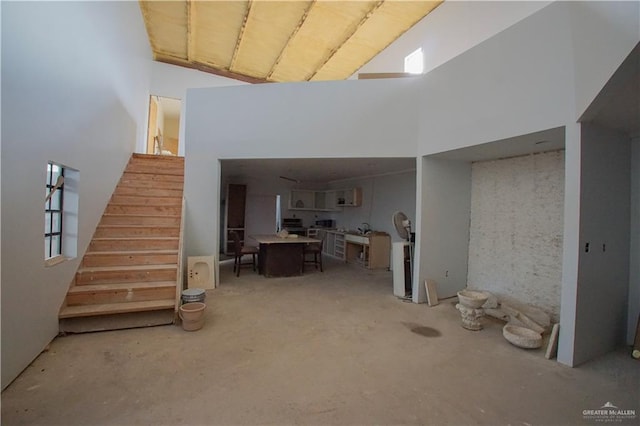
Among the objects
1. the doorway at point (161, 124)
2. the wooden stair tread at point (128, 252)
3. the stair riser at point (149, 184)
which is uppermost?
the doorway at point (161, 124)

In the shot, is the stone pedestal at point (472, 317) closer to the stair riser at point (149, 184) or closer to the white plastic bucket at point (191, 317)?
the white plastic bucket at point (191, 317)

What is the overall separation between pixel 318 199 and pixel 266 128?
514 centimetres

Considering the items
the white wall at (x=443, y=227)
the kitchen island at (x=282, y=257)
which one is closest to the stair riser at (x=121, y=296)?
the kitchen island at (x=282, y=257)

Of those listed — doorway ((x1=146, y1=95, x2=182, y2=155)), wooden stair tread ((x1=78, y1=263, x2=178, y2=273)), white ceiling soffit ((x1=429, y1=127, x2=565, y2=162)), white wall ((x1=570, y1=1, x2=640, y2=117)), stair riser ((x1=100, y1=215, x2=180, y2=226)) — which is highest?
doorway ((x1=146, y1=95, x2=182, y2=155))

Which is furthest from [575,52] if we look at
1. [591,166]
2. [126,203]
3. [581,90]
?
[126,203]

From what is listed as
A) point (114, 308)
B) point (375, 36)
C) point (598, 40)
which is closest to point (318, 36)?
point (375, 36)

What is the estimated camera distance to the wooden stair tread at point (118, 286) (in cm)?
345

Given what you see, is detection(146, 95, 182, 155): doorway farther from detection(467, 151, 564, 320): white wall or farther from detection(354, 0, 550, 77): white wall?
detection(467, 151, 564, 320): white wall

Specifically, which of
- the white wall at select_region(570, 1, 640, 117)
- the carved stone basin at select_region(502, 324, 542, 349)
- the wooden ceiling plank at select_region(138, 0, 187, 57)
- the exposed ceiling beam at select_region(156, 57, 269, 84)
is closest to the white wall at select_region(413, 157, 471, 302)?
the carved stone basin at select_region(502, 324, 542, 349)

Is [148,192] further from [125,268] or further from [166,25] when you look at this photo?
[166,25]

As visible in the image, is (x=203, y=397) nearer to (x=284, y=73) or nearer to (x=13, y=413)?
(x=13, y=413)

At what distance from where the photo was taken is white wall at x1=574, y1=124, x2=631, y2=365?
110 inches

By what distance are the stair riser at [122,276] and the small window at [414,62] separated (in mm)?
6624

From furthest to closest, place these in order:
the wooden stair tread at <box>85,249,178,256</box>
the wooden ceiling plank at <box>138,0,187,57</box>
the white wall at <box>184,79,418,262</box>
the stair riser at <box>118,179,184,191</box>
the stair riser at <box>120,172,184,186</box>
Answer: the wooden ceiling plank at <box>138,0,187,57</box>, the stair riser at <box>120,172,184,186</box>, the stair riser at <box>118,179,184,191</box>, the white wall at <box>184,79,418,262</box>, the wooden stair tread at <box>85,249,178,256</box>
